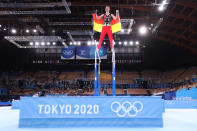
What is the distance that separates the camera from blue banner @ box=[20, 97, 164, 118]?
498 centimetres

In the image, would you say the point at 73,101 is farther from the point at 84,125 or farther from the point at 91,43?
the point at 91,43

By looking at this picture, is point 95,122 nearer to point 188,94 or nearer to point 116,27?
point 116,27

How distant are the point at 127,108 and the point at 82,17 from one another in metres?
14.6

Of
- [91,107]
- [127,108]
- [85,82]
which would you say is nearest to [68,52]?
[85,82]

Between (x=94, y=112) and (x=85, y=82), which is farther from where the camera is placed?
(x=85, y=82)

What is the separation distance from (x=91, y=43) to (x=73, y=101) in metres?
21.1

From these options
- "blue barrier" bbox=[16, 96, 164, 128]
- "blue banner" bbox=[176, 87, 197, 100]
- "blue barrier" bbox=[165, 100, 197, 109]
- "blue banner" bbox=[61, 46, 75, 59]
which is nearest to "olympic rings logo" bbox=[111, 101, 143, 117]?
"blue barrier" bbox=[16, 96, 164, 128]

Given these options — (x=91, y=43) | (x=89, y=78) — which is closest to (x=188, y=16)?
(x=91, y=43)

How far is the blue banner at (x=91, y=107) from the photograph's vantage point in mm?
4980

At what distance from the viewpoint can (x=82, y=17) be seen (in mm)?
18281

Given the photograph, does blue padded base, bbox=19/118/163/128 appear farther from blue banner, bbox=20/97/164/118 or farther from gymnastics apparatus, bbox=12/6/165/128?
blue banner, bbox=20/97/164/118

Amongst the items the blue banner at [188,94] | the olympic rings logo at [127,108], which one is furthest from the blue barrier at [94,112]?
the blue banner at [188,94]

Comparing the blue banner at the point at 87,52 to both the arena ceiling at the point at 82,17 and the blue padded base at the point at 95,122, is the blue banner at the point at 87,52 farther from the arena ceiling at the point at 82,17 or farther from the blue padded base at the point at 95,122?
the blue padded base at the point at 95,122

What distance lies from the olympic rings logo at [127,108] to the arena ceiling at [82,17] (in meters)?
11.2
